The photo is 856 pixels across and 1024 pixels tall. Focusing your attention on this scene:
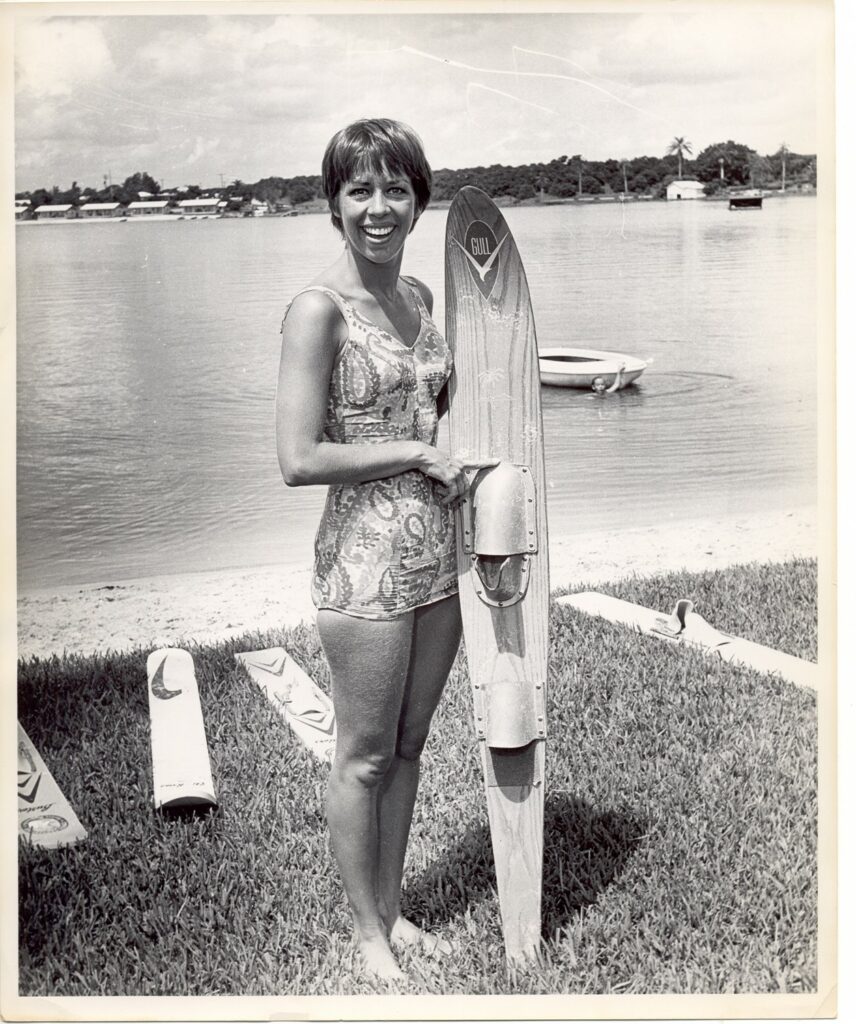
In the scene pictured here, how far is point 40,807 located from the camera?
12.1ft

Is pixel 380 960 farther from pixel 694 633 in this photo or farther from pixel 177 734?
pixel 694 633

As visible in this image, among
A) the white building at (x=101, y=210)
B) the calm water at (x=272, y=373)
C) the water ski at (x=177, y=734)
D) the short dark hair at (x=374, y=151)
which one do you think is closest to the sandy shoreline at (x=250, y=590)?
the calm water at (x=272, y=373)

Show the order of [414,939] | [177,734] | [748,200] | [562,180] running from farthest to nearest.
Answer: [562,180]
[748,200]
[177,734]
[414,939]

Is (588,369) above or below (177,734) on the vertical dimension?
above

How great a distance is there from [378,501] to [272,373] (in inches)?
208

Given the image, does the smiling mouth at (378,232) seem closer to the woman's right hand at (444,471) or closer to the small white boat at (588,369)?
the woman's right hand at (444,471)

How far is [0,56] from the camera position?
3.18m

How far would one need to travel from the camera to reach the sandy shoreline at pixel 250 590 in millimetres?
4531

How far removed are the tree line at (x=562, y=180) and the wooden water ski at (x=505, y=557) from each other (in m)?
1.87

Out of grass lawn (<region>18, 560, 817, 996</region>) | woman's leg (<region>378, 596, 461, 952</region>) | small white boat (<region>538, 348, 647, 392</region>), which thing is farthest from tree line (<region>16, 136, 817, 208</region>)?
small white boat (<region>538, 348, 647, 392</region>)

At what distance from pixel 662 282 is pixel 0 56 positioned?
432 cm

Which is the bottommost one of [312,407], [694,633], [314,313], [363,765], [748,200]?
[694,633]

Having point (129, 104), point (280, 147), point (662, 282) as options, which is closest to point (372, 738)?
point (129, 104)

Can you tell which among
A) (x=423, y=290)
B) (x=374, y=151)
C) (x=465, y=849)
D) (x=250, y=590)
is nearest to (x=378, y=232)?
(x=374, y=151)
